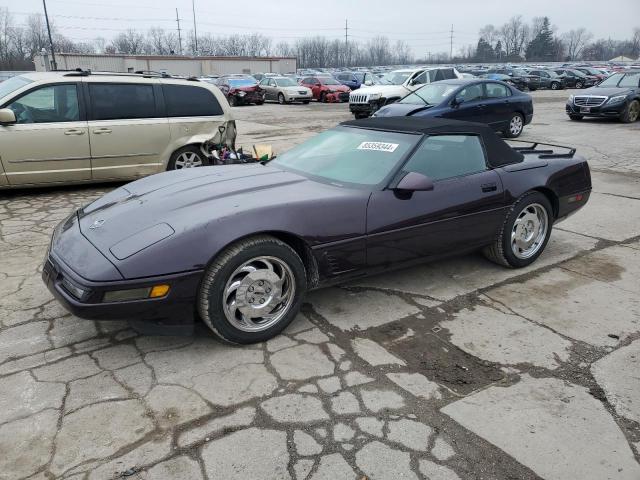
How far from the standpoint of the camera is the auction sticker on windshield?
12.8ft

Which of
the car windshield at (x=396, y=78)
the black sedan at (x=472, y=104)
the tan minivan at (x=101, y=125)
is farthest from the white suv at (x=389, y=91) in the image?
the tan minivan at (x=101, y=125)

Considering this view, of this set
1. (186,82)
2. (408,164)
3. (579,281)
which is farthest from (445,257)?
(186,82)

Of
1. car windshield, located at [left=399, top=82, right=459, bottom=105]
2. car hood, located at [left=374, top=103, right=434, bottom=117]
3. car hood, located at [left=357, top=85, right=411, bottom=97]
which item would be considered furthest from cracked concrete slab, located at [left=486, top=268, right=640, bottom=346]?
car hood, located at [left=357, top=85, right=411, bottom=97]

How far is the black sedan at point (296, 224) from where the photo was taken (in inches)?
113

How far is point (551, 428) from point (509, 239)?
2.16m

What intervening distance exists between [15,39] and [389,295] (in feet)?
275

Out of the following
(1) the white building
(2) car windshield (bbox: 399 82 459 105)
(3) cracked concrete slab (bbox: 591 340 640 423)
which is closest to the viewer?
(3) cracked concrete slab (bbox: 591 340 640 423)

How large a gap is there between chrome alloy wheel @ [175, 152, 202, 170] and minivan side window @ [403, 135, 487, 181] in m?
4.69

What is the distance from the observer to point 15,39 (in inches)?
2766

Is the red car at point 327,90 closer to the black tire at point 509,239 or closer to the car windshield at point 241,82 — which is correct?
the car windshield at point 241,82

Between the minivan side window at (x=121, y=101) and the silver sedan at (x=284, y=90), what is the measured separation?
1899 centimetres

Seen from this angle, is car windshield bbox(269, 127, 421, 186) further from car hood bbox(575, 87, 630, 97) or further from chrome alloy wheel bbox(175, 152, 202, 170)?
car hood bbox(575, 87, 630, 97)

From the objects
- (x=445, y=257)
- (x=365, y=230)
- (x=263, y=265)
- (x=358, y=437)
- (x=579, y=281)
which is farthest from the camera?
(x=579, y=281)

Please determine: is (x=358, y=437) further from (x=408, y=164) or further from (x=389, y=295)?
(x=408, y=164)
